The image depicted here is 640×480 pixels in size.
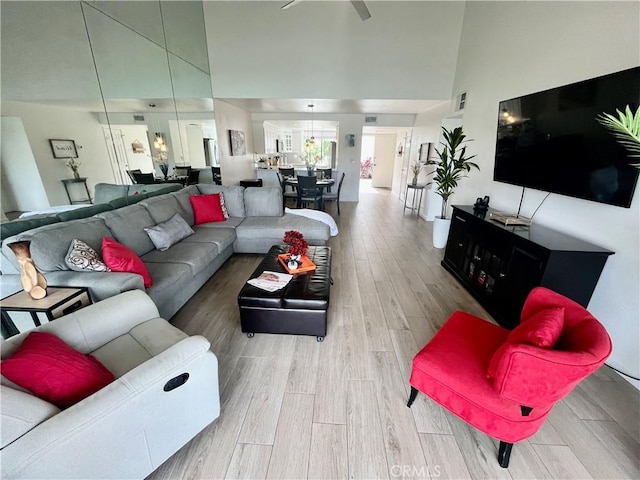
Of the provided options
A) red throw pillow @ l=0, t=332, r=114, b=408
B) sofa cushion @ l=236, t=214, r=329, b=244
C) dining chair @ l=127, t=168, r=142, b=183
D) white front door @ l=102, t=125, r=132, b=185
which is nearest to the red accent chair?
red throw pillow @ l=0, t=332, r=114, b=408

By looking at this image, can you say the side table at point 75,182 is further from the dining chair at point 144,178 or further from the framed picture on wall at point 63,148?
the dining chair at point 144,178

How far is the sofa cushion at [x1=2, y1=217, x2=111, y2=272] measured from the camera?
5.90ft

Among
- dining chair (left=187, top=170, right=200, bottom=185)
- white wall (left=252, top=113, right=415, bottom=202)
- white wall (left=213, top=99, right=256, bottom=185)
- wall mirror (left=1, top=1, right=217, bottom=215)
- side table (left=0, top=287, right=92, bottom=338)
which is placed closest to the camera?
side table (left=0, top=287, right=92, bottom=338)

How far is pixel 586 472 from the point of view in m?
1.28

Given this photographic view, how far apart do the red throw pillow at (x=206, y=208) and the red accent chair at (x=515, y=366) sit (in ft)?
10.3

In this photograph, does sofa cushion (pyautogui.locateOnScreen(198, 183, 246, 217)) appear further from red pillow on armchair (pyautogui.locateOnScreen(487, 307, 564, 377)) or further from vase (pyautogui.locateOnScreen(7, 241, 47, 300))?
red pillow on armchair (pyautogui.locateOnScreen(487, 307, 564, 377))

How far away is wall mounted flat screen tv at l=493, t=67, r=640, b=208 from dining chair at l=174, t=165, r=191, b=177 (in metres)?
4.71

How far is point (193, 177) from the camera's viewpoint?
4.95 meters

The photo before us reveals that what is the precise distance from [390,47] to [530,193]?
3703 millimetres

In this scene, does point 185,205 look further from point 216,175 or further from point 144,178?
point 216,175

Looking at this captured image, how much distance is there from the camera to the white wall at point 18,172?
2020 mm

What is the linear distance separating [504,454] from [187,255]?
2.69 metres

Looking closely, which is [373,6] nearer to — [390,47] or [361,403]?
[390,47]

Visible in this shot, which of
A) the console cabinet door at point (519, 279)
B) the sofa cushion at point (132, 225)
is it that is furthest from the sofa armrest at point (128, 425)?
the console cabinet door at point (519, 279)
